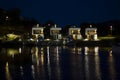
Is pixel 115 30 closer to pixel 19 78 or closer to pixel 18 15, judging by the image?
pixel 18 15

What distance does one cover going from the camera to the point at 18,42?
8900cm

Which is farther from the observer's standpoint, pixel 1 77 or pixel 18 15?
pixel 18 15

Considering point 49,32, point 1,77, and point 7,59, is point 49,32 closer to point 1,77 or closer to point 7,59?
point 7,59

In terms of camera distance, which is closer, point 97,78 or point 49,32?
point 97,78

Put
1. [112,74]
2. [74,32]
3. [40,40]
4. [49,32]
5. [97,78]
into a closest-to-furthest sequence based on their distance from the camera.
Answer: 1. [97,78]
2. [112,74]
3. [40,40]
4. [74,32]
5. [49,32]

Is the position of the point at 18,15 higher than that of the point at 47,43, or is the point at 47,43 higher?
the point at 18,15

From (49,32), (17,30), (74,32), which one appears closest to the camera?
(17,30)

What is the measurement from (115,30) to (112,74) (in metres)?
112

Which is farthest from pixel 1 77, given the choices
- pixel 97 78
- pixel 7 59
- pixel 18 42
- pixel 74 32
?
pixel 74 32

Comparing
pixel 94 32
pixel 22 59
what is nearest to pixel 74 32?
pixel 94 32

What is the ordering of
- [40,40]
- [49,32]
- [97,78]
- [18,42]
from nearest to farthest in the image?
[97,78], [18,42], [40,40], [49,32]

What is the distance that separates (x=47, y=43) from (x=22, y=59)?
58163mm

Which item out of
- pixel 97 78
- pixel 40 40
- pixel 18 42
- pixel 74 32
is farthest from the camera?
pixel 74 32

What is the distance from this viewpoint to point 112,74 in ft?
77.7
